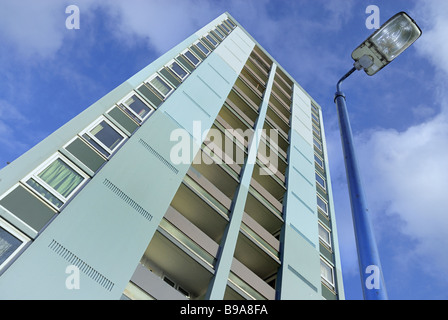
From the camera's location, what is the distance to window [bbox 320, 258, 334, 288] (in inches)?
783

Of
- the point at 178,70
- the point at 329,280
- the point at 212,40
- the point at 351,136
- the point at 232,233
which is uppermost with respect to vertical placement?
the point at 212,40

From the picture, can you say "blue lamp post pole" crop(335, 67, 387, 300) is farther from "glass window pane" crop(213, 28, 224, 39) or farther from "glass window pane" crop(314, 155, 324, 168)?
"glass window pane" crop(213, 28, 224, 39)

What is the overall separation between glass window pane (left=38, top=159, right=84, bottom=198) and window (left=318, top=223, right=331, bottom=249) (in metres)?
15.2

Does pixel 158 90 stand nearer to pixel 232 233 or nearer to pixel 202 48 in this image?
pixel 232 233

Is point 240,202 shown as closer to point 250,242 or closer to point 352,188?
point 250,242

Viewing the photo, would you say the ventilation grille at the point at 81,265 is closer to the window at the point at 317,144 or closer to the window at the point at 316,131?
the window at the point at 317,144

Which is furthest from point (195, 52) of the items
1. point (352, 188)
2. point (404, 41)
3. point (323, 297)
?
point (352, 188)

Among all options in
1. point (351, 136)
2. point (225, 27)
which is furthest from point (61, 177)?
point (225, 27)

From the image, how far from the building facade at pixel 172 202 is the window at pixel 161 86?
0.07m

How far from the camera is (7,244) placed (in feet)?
32.4

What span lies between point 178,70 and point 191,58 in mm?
2964

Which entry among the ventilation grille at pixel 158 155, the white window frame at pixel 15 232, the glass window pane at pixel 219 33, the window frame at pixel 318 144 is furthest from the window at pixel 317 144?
the white window frame at pixel 15 232

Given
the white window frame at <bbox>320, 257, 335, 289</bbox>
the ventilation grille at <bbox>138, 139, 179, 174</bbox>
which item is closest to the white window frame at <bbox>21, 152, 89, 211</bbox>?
the ventilation grille at <bbox>138, 139, 179, 174</bbox>
